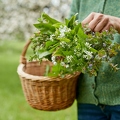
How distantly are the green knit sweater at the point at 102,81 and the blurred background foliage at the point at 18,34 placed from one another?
89.2 inches

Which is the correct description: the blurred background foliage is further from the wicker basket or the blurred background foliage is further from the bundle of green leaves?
the bundle of green leaves

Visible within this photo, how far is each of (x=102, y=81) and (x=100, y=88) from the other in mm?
36

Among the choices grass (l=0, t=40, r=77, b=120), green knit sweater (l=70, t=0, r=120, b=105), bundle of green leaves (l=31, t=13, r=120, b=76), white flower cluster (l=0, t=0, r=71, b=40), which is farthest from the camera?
white flower cluster (l=0, t=0, r=71, b=40)

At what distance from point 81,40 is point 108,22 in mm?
125

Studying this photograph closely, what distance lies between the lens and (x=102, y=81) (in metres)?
1.88

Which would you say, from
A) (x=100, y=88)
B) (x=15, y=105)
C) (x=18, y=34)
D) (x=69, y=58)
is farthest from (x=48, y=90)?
(x=18, y=34)

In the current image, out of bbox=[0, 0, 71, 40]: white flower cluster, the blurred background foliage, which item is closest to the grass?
the blurred background foliage

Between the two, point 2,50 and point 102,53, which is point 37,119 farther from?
point 2,50

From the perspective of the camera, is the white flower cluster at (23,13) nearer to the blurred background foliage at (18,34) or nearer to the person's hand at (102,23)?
the blurred background foliage at (18,34)

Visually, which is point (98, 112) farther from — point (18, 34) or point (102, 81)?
point (18, 34)

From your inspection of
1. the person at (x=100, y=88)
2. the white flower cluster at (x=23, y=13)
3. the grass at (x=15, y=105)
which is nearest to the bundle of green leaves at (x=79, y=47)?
the person at (x=100, y=88)

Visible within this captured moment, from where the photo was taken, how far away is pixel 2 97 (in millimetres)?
4977

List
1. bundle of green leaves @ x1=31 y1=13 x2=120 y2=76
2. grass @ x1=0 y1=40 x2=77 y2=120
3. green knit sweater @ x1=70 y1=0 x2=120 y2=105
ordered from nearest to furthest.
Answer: bundle of green leaves @ x1=31 y1=13 x2=120 y2=76
green knit sweater @ x1=70 y1=0 x2=120 y2=105
grass @ x1=0 y1=40 x2=77 y2=120

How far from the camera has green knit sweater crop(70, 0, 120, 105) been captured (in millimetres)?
1831
